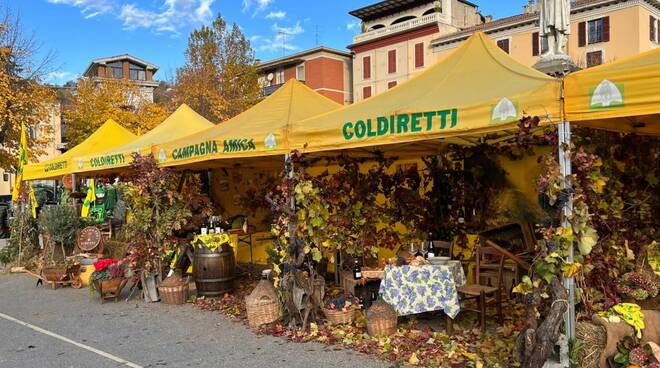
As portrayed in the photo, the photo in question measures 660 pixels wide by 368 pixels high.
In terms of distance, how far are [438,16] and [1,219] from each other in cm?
3193

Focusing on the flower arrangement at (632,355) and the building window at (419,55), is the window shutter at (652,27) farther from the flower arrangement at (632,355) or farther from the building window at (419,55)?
the flower arrangement at (632,355)

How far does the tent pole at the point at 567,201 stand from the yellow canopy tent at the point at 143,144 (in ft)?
20.6

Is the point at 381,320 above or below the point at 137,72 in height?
below

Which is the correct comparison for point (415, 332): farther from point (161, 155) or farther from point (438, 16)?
point (438, 16)

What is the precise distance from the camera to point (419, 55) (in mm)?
41219

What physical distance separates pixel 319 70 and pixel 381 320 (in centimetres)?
4204

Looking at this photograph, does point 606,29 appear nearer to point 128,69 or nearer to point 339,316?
point 339,316

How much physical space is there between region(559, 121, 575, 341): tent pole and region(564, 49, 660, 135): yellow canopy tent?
5.2 inches

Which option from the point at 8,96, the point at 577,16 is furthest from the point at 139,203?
the point at 577,16

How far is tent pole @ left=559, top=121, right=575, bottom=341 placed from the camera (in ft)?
12.6

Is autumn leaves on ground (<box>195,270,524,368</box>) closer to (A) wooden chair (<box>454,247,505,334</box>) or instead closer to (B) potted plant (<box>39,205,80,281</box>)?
(A) wooden chair (<box>454,247,505,334</box>)

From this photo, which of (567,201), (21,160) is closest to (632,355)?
(567,201)

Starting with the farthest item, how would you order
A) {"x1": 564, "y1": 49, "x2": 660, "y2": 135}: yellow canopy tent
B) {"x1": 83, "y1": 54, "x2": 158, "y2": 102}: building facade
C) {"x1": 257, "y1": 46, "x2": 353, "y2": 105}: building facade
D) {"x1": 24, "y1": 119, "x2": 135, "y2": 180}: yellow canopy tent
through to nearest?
{"x1": 83, "y1": 54, "x2": 158, "y2": 102}: building facade → {"x1": 257, "y1": 46, "x2": 353, "y2": 105}: building facade → {"x1": 24, "y1": 119, "x2": 135, "y2": 180}: yellow canopy tent → {"x1": 564, "y1": 49, "x2": 660, "y2": 135}: yellow canopy tent

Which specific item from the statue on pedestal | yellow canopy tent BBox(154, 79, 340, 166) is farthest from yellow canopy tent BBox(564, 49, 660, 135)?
the statue on pedestal
